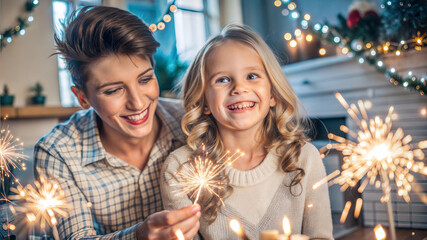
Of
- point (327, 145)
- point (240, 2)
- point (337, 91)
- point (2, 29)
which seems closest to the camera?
point (327, 145)

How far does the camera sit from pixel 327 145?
62.7 inches

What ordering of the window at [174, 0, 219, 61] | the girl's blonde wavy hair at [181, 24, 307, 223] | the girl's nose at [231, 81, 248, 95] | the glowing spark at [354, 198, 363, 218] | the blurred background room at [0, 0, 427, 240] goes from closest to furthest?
the girl's nose at [231, 81, 248, 95], the girl's blonde wavy hair at [181, 24, 307, 223], the blurred background room at [0, 0, 427, 240], the glowing spark at [354, 198, 363, 218], the window at [174, 0, 219, 61]

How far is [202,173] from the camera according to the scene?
1.43m

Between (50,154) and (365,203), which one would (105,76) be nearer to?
(50,154)

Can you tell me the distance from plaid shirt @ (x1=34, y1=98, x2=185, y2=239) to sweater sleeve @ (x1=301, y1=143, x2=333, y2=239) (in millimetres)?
554

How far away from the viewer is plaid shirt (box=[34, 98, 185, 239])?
144 centimetres

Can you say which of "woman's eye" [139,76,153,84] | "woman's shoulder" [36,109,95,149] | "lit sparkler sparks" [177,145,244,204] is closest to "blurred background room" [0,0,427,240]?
"woman's shoulder" [36,109,95,149]

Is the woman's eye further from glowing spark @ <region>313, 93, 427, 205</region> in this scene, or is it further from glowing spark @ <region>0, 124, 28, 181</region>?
glowing spark @ <region>313, 93, 427, 205</region>

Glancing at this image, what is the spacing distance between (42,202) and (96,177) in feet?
0.72

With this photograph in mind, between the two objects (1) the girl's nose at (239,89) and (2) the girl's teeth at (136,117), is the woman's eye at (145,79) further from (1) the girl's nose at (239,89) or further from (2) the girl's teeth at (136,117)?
(1) the girl's nose at (239,89)

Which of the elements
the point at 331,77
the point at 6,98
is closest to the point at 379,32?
the point at 331,77

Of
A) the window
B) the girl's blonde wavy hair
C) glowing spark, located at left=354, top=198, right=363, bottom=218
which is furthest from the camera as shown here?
the window

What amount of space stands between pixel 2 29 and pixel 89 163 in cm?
179

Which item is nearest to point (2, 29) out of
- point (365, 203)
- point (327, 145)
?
point (327, 145)
